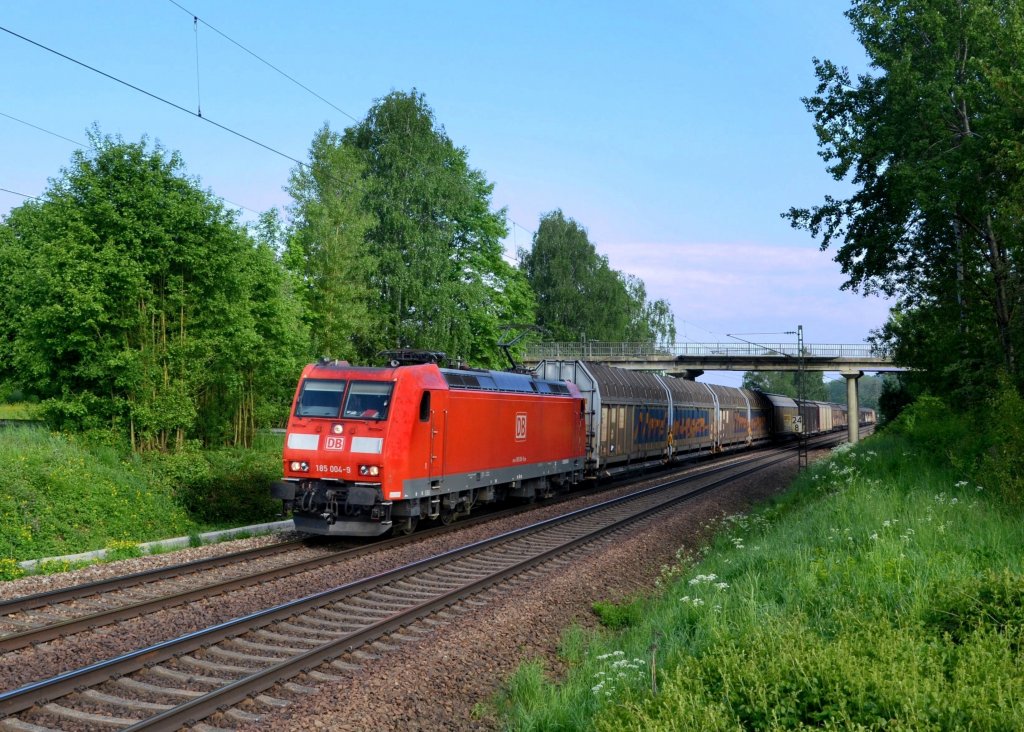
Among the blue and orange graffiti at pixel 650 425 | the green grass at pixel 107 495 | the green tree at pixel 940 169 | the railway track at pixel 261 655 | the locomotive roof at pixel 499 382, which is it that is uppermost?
the green tree at pixel 940 169

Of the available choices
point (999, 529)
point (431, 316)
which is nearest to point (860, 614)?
point (999, 529)

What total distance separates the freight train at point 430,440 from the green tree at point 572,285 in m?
46.4

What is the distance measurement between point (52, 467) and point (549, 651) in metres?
11.9

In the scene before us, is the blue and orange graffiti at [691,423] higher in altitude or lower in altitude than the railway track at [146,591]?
higher

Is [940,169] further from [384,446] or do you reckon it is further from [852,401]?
[852,401]

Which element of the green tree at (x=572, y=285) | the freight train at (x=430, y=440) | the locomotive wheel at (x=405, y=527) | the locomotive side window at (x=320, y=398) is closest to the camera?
the freight train at (x=430, y=440)

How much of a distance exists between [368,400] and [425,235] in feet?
75.5

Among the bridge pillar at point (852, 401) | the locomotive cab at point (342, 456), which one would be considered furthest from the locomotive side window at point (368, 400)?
the bridge pillar at point (852, 401)

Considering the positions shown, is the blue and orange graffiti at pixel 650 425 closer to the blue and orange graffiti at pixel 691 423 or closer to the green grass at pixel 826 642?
the blue and orange graffiti at pixel 691 423

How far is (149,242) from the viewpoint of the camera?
19.2 metres

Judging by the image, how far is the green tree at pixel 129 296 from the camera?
58.9 ft

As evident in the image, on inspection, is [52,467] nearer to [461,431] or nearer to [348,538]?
[348,538]

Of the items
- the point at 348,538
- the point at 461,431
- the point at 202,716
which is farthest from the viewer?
the point at 461,431

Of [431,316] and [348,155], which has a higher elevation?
[348,155]
